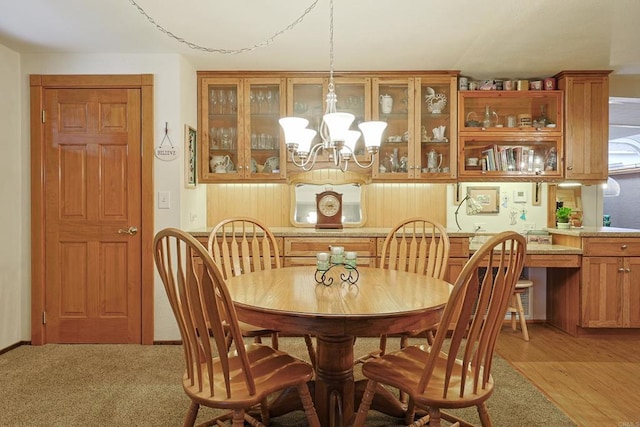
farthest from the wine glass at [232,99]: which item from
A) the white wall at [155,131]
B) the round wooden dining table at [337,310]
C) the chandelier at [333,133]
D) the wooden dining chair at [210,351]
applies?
the wooden dining chair at [210,351]

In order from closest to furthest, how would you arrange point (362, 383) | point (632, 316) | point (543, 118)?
point (362, 383) → point (632, 316) → point (543, 118)

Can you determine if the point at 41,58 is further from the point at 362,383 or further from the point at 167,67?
the point at 362,383

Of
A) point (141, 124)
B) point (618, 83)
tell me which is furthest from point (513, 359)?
point (141, 124)

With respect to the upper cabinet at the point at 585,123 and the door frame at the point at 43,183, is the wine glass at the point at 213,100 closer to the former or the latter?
the door frame at the point at 43,183

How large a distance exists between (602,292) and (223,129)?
11.4 ft

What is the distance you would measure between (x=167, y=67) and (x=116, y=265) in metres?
1.60

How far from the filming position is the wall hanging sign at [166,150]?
3256mm

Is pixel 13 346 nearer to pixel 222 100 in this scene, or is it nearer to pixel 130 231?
pixel 130 231

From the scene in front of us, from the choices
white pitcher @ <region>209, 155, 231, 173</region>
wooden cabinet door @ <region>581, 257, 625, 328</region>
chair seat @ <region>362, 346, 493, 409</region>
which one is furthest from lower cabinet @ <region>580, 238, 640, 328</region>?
white pitcher @ <region>209, 155, 231, 173</region>

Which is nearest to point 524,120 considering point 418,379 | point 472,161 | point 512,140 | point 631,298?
point 512,140

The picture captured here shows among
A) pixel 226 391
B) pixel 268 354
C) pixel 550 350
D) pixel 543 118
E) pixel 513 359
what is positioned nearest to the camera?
pixel 226 391

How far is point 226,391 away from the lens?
141cm

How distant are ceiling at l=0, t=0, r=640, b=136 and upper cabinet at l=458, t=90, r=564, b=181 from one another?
0.90 ft

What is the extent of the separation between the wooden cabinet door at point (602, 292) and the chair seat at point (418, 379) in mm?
2281
